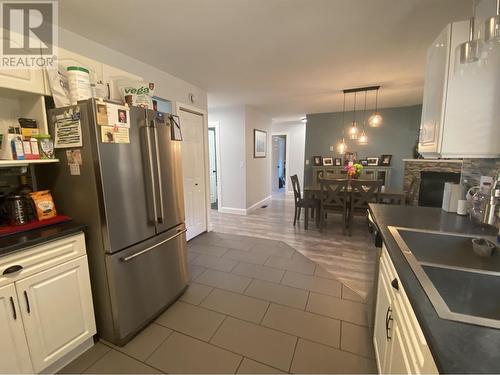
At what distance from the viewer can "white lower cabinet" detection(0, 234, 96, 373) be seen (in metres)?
1.22

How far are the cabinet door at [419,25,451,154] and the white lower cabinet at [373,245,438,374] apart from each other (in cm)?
84

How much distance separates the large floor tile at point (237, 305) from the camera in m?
1.95

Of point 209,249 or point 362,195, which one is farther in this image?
point 362,195

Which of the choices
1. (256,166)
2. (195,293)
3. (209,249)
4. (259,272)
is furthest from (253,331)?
(256,166)

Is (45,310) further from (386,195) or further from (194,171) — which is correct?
(386,195)

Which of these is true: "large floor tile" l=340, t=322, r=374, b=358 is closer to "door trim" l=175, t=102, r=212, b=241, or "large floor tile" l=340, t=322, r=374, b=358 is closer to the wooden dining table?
the wooden dining table

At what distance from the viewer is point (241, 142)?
16.1ft

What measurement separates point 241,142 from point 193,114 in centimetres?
152

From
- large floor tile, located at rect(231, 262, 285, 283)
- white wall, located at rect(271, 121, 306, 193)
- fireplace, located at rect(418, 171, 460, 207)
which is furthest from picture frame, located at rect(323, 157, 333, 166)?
large floor tile, located at rect(231, 262, 285, 283)

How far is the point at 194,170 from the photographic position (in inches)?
144

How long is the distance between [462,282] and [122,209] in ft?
6.34

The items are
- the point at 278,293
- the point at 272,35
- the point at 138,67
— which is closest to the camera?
the point at 272,35

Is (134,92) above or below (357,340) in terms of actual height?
above

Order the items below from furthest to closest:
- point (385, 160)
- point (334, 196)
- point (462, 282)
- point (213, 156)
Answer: point (213, 156), point (385, 160), point (334, 196), point (462, 282)
